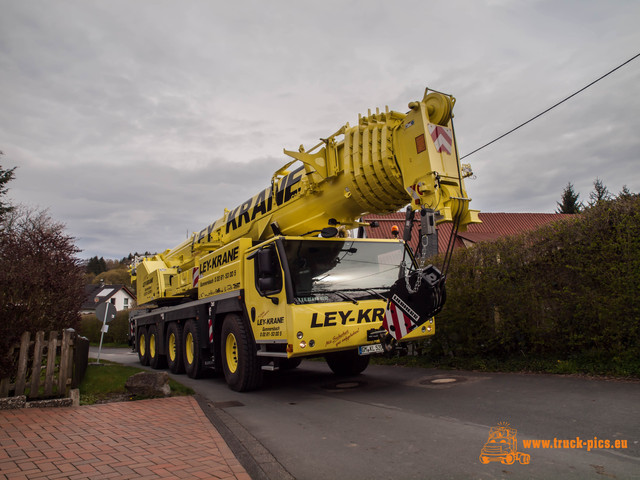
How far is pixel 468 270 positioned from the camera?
8820mm

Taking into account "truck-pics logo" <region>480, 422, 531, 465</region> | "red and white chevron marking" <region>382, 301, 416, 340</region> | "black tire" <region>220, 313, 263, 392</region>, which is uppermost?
"red and white chevron marking" <region>382, 301, 416, 340</region>

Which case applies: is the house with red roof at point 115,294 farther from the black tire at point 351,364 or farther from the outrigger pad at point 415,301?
the outrigger pad at point 415,301

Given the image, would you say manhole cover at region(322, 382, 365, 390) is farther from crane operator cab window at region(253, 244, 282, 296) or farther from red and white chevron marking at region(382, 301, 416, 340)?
crane operator cab window at region(253, 244, 282, 296)

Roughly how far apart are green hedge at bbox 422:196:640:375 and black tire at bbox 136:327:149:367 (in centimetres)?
958

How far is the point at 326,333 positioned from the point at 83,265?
15553 mm

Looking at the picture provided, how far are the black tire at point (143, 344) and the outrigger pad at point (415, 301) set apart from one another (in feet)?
36.0

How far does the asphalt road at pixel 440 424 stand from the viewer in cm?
345

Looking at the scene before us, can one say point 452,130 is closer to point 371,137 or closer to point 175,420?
point 371,137

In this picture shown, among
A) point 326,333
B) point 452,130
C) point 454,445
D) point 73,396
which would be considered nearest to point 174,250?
point 73,396

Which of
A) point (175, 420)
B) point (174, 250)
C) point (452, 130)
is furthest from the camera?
point (174, 250)

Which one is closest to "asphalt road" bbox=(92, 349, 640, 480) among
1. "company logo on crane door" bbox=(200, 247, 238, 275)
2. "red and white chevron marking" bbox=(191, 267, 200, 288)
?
"company logo on crane door" bbox=(200, 247, 238, 275)

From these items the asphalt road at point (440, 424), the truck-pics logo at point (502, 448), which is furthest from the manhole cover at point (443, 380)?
the truck-pics logo at point (502, 448)

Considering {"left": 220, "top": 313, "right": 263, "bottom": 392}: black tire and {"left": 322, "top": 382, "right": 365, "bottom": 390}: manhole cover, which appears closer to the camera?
{"left": 220, "top": 313, "right": 263, "bottom": 392}: black tire

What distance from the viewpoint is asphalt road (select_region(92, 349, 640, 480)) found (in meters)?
3.45
